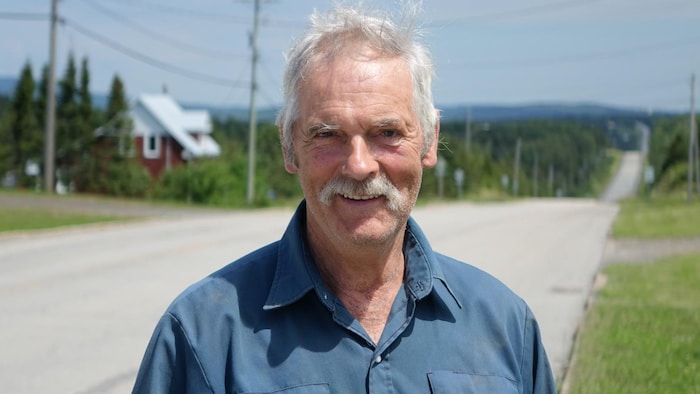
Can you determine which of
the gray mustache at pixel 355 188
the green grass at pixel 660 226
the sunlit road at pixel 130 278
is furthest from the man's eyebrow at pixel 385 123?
the green grass at pixel 660 226

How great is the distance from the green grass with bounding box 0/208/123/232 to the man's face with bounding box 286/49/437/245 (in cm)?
1970

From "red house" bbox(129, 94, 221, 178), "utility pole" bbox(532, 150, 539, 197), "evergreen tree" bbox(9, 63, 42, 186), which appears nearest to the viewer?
"evergreen tree" bbox(9, 63, 42, 186)

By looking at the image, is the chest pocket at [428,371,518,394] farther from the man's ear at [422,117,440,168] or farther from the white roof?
the white roof

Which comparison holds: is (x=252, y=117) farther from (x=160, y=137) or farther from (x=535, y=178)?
(x=535, y=178)

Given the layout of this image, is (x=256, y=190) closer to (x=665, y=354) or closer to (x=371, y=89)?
(x=665, y=354)

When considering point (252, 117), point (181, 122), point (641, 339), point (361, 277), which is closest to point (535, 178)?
point (181, 122)

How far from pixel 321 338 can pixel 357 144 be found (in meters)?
0.47

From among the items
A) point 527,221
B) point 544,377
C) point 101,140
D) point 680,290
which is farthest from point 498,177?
point 544,377

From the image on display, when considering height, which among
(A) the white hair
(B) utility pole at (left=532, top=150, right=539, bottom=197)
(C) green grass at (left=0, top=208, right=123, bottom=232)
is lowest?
(B) utility pole at (left=532, top=150, right=539, bottom=197)

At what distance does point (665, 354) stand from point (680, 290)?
5.25 metres

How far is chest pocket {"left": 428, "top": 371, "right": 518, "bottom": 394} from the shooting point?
262 cm

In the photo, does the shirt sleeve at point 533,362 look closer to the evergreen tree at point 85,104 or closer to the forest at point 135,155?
the forest at point 135,155

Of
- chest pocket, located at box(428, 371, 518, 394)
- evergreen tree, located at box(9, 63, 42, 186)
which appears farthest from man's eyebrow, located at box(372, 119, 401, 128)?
evergreen tree, located at box(9, 63, 42, 186)

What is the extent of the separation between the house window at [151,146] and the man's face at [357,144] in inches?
3202
